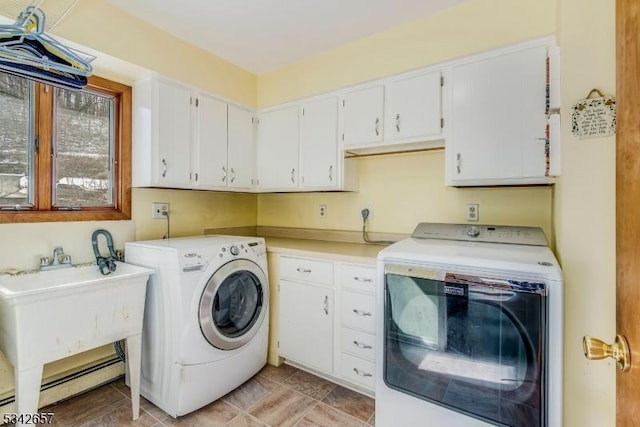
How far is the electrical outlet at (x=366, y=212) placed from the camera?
2562mm

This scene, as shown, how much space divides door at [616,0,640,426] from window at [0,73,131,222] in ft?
8.38

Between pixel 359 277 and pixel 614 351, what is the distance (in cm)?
141

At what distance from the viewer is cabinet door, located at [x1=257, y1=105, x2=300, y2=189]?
2646 mm

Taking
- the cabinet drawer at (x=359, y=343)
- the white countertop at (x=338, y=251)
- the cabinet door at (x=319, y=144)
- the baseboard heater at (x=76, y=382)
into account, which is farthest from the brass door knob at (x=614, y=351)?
the baseboard heater at (x=76, y=382)

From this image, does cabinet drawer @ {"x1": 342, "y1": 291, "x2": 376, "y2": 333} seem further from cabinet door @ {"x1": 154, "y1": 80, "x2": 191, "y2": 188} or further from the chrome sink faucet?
the chrome sink faucet

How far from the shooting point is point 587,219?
3.73 feet

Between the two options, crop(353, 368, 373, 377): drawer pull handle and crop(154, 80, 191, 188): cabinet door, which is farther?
crop(154, 80, 191, 188): cabinet door

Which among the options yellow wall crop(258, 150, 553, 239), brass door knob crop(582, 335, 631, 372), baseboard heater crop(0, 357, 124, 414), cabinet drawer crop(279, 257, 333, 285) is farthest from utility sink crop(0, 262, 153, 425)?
brass door knob crop(582, 335, 631, 372)

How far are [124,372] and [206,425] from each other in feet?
2.94

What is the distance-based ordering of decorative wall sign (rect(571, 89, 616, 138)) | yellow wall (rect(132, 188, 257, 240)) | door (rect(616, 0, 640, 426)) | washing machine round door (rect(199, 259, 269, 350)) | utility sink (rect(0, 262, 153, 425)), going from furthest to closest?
1. yellow wall (rect(132, 188, 257, 240))
2. washing machine round door (rect(199, 259, 269, 350))
3. utility sink (rect(0, 262, 153, 425))
4. decorative wall sign (rect(571, 89, 616, 138))
5. door (rect(616, 0, 640, 426))

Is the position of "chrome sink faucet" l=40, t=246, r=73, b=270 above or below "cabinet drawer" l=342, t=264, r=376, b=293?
above

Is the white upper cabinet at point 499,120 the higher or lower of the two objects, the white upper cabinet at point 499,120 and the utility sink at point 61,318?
the higher

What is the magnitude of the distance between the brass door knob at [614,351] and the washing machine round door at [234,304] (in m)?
1.75

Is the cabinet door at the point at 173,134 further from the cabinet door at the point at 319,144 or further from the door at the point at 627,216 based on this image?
the door at the point at 627,216
